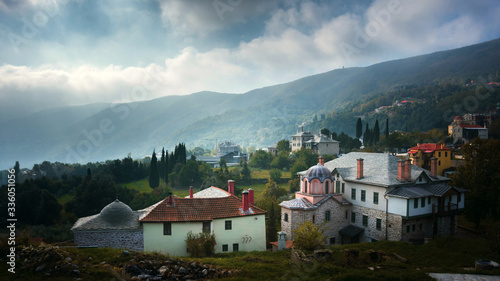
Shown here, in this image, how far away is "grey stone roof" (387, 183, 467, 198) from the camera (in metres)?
25.9

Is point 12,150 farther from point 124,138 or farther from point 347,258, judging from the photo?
point 347,258

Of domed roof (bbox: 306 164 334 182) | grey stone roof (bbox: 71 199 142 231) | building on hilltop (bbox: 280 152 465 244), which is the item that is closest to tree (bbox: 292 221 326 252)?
Answer: building on hilltop (bbox: 280 152 465 244)

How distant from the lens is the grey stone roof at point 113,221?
71.2 ft

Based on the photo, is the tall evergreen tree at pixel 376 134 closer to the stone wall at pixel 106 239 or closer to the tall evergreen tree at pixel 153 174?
the tall evergreen tree at pixel 153 174

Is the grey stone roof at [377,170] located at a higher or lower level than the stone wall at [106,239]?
higher

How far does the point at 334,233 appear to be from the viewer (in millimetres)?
29578

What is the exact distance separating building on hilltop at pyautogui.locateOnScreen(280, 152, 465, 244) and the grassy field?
4.73 m

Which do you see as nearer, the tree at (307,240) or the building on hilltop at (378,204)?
the tree at (307,240)

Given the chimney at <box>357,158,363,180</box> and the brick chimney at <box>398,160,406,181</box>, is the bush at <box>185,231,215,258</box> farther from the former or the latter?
the brick chimney at <box>398,160,406,181</box>

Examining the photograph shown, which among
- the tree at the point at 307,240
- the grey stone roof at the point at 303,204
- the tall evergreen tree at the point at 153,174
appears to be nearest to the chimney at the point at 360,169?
the grey stone roof at the point at 303,204

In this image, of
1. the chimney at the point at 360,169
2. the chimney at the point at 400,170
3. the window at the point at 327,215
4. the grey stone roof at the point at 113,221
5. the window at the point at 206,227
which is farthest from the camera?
the chimney at the point at 360,169

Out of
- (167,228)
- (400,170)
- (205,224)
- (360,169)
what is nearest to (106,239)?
(167,228)

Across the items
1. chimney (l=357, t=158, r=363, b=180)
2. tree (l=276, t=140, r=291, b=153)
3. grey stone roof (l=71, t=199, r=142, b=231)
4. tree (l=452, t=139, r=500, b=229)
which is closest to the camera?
grey stone roof (l=71, t=199, r=142, b=231)

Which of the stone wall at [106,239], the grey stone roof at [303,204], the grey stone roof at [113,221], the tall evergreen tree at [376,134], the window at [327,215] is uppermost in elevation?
the tall evergreen tree at [376,134]
